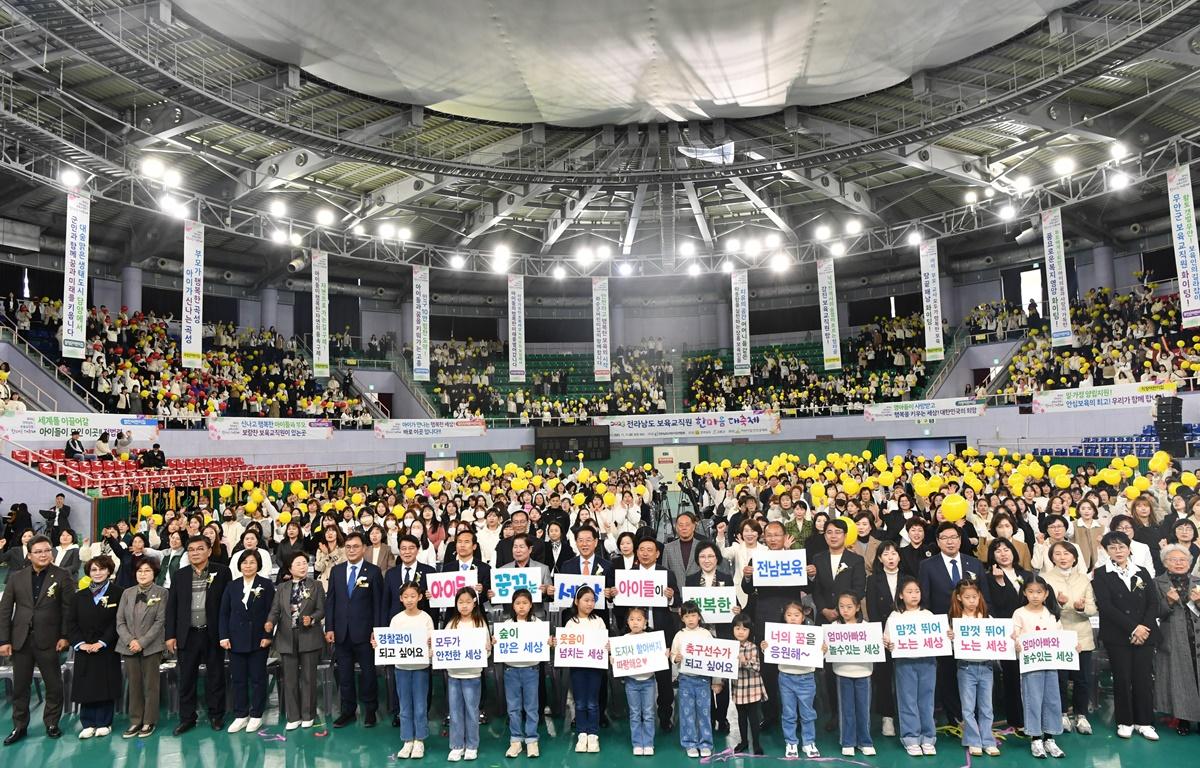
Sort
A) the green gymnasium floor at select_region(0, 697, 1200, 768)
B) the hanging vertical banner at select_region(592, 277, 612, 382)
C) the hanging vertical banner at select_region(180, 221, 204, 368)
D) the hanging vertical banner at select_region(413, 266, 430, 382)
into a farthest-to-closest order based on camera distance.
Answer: the hanging vertical banner at select_region(592, 277, 612, 382)
the hanging vertical banner at select_region(413, 266, 430, 382)
the hanging vertical banner at select_region(180, 221, 204, 368)
the green gymnasium floor at select_region(0, 697, 1200, 768)

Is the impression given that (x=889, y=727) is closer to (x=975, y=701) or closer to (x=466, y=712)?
(x=975, y=701)

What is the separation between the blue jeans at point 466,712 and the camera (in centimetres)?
724

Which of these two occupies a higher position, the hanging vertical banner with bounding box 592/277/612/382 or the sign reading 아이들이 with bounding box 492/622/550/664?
the hanging vertical banner with bounding box 592/277/612/382

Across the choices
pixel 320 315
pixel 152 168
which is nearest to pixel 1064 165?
pixel 320 315

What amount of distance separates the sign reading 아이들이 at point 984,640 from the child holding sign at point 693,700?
2.16 metres

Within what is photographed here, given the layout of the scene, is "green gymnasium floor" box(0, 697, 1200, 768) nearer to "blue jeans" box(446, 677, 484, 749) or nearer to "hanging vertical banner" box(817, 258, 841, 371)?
"blue jeans" box(446, 677, 484, 749)

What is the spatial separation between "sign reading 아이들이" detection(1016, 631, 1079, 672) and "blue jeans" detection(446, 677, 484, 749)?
4812 millimetres

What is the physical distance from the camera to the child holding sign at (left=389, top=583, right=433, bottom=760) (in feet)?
24.1

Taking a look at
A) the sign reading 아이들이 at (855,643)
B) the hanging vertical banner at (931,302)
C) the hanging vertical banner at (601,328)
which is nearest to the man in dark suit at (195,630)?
the sign reading 아이들이 at (855,643)

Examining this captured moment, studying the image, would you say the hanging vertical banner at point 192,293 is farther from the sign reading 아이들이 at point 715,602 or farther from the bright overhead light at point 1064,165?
the bright overhead light at point 1064,165

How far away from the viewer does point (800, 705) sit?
704 centimetres

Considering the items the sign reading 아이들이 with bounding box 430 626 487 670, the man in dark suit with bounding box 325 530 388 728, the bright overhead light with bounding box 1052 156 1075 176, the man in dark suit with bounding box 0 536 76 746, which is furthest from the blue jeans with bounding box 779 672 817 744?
the bright overhead light with bounding box 1052 156 1075 176

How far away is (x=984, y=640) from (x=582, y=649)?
3488mm

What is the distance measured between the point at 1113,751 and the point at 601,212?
1153 inches
